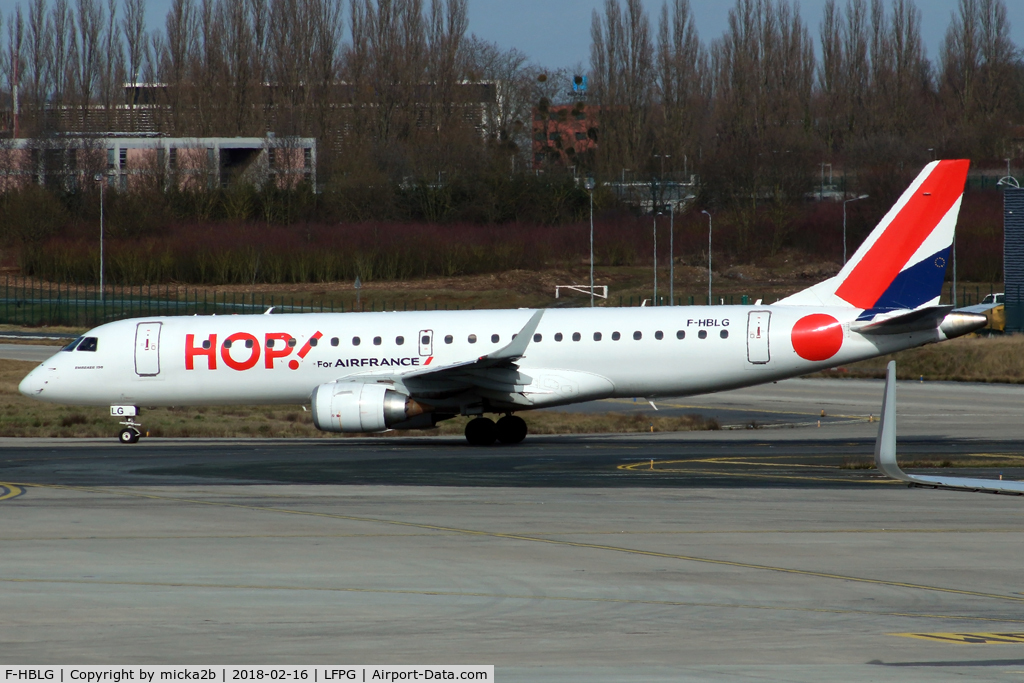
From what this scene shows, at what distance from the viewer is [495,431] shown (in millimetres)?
28641

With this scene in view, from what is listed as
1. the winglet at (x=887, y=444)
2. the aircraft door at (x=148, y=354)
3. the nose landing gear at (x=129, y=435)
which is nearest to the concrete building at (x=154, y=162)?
the aircraft door at (x=148, y=354)

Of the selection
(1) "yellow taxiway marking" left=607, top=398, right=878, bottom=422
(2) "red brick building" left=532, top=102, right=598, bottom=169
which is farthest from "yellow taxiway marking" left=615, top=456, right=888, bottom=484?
(2) "red brick building" left=532, top=102, right=598, bottom=169

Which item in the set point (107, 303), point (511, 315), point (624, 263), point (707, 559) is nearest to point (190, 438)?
point (511, 315)

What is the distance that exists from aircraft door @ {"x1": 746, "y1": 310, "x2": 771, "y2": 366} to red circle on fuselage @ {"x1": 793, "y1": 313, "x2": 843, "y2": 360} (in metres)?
0.65

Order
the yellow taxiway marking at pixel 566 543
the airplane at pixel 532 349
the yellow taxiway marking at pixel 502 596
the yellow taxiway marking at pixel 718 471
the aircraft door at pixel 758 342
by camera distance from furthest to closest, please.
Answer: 1. the aircraft door at pixel 758 342
2. the airplane at pixel 532 349
3. the yellow taxiway marking at pixel 718 471
4. the yellow taxiway marking at pixel 566 543
5. the yellow taxiway marking at pixel 502 596

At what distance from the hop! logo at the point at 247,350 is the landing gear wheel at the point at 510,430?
4.86 metres

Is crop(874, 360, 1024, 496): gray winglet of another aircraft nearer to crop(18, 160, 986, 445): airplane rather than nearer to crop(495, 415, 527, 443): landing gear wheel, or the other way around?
crop(18, 160, 986, 445): airplane

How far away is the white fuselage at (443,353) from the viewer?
27625 millimetres

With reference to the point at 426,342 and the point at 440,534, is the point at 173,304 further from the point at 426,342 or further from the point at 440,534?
the point at 440,534

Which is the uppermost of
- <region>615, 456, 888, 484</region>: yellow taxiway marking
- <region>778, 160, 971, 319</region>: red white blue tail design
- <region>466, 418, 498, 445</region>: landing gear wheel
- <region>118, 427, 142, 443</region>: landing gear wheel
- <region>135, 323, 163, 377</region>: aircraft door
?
<region>778, 160, 971, 319</region>: red white blue tail design

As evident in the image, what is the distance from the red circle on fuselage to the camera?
27234 mm

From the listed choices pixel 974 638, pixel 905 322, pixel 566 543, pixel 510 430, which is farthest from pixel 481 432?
pixel 974 638

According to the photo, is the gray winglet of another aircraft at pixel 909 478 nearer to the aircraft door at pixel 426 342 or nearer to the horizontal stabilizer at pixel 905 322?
the horizontal stabilizer at pixel 905 322

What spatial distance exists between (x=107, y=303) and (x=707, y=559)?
6131 centimetres
